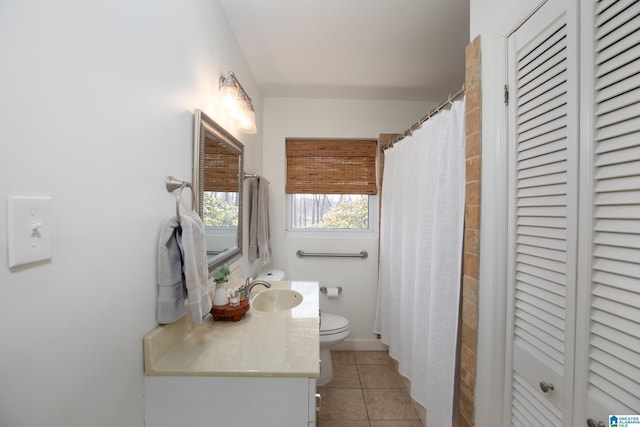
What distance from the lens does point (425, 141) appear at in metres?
1.57

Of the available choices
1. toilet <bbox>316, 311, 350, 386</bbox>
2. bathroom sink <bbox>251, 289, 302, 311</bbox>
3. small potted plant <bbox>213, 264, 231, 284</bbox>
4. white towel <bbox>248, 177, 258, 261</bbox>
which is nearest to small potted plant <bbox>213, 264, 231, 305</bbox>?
small potted plant <bbox>213, 264, 231, 284</bbox>

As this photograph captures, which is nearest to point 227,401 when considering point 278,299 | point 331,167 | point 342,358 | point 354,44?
point 278,299

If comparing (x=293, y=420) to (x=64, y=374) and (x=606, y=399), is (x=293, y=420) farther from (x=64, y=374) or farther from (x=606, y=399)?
(x=606, y=399)

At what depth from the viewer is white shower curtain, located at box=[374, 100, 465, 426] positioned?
1288mm

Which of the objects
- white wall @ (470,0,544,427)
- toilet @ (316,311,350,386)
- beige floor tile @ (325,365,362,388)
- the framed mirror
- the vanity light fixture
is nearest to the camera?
white wall @ (470,0,544,427)

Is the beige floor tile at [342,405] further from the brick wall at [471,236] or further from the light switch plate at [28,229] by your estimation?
the light switch plate at [28,229]

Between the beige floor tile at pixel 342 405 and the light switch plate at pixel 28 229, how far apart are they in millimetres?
1869

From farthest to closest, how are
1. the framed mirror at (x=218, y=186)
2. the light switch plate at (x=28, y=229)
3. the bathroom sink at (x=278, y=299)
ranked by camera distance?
the bathroom sink at (x=278, y=299) < the framed mirror at (x=218, y=186) < the light switch plate at (x=28, y=229)

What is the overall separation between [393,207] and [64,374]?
6.43 ft

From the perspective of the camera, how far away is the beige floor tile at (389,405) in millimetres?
1797

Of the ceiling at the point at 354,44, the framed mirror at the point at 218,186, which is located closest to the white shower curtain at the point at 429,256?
the ceiling at the point at 354,44

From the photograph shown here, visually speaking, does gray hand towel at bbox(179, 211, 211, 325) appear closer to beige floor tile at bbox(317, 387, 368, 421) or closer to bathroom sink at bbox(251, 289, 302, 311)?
bathroom sink at bbox(251, 289, 302, 311)

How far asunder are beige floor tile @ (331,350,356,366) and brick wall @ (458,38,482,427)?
138 centimetres

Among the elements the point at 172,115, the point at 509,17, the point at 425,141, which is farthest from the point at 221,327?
the point at 509,17
